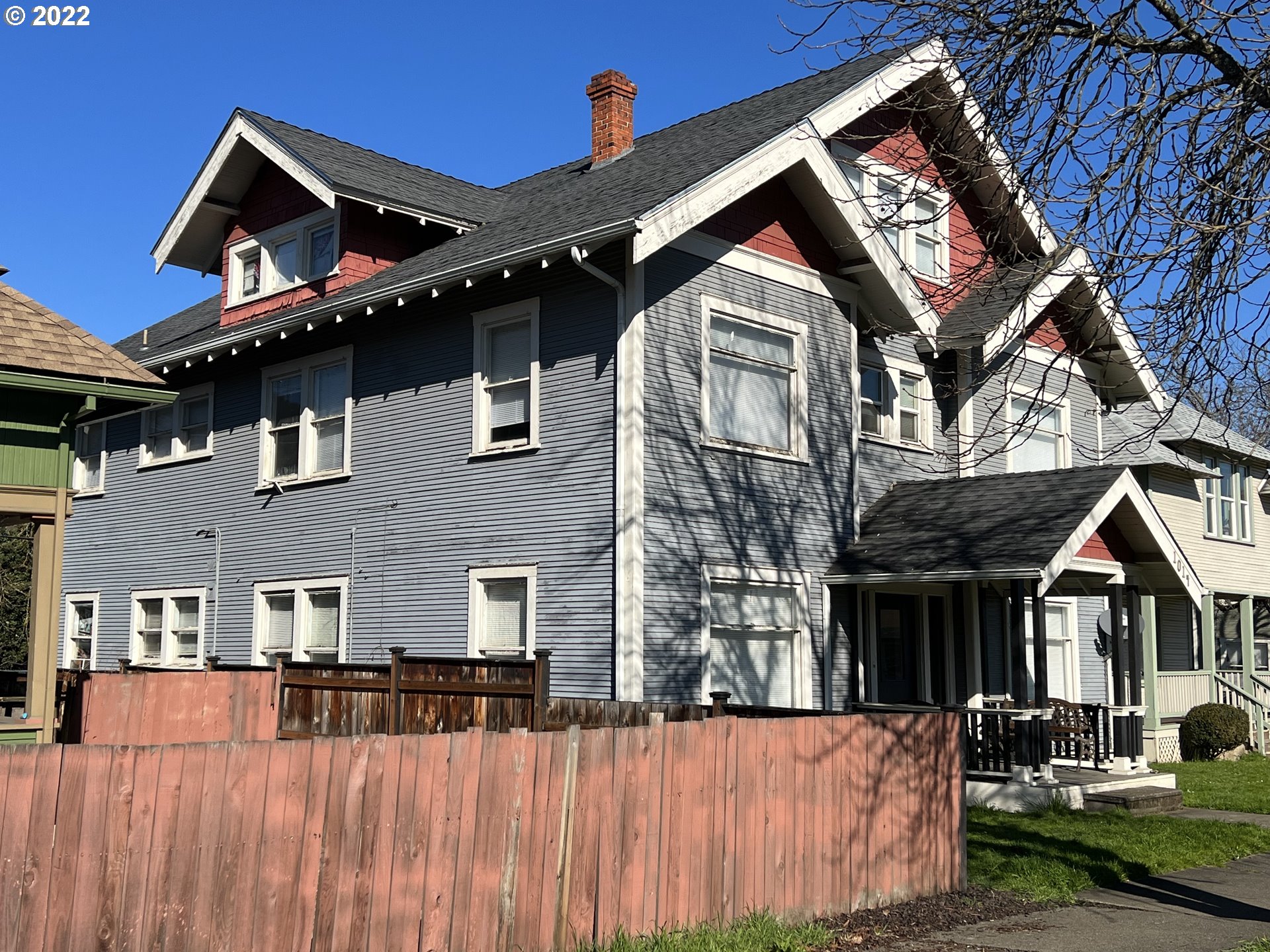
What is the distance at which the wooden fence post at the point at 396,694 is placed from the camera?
13.1 metres

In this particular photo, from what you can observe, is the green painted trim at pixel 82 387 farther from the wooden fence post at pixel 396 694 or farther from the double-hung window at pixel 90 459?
the double-hung window at pixel 90 459

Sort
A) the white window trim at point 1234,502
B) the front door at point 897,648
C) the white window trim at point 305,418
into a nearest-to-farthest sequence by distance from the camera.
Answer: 1. the white window trim at point 305,418
2. the front door at point 897,648
3. the white window trim at point 1234,502

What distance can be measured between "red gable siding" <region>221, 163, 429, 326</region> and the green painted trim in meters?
6.61

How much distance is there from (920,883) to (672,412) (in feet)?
21.4

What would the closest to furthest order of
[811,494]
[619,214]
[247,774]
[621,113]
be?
[247,774] → [619,214] → [811,494] → [621,113]

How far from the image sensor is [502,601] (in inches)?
618

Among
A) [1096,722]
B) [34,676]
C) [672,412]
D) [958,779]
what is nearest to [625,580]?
[672,412]

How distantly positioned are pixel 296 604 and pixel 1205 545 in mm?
20338

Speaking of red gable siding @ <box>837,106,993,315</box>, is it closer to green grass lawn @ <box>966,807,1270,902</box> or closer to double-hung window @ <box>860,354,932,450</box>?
double-hung window @ <box>860,354,932,450</box>

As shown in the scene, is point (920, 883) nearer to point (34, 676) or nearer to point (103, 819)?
point (103, 819)

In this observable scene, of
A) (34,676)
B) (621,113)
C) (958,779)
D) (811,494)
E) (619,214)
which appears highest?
(621,113)

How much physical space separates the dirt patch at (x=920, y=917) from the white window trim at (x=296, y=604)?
30.3ft

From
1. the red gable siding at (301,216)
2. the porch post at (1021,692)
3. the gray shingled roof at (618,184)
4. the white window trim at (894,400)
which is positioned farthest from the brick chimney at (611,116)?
the porch post at (1021,692)

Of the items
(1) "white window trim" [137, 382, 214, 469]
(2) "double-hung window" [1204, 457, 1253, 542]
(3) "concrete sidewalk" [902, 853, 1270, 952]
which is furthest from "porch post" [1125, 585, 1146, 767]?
(1) "white window trim" [137, 382, 214, 469]
